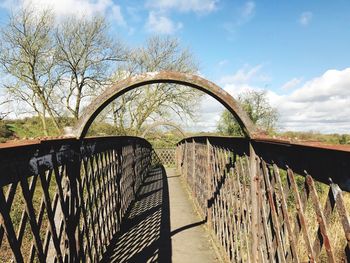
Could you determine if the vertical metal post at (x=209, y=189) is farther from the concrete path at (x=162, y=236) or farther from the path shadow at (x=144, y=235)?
the path shadow at (x=144, y=235)

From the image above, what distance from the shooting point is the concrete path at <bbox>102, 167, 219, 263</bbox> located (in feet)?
14.5

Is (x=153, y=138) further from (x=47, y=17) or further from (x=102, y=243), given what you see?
(x=102, y=243)

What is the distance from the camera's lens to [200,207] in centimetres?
684

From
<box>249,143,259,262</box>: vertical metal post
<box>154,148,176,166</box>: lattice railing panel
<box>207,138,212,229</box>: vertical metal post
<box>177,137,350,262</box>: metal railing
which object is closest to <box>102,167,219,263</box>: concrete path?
<box>207,138,212,229</box>: vertical metal post

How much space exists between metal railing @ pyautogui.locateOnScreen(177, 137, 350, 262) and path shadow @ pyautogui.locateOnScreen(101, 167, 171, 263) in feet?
3.17

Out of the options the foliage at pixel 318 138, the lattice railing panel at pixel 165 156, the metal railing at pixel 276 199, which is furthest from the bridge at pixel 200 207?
the lattice railing panel at pixel 165 156

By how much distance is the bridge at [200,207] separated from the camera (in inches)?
63.4

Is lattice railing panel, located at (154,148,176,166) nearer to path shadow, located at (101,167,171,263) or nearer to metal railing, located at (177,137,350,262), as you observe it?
path shadow, located at (101,167,171,263)

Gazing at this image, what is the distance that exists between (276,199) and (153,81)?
1.69 meters

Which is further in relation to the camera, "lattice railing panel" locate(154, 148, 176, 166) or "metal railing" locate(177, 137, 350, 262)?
"lattice railing panel" locate(154, 148, 176, 166)

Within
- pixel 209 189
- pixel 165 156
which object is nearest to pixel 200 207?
pixel 209 189

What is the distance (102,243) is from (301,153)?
342cm

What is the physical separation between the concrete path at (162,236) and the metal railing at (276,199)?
0.44 meters

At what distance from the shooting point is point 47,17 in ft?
65.3
